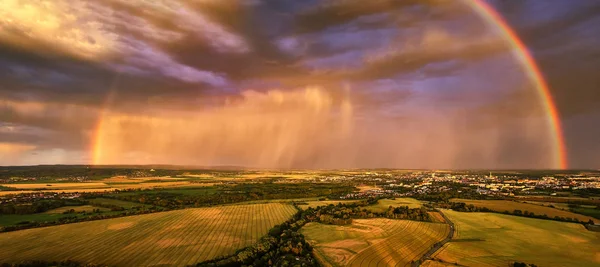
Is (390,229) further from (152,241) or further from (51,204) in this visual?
(51,204)

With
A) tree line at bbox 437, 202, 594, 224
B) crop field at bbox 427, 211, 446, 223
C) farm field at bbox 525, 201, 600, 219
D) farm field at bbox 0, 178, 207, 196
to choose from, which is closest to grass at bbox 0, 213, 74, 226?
farm field at bbox 0, 178, 207, 196

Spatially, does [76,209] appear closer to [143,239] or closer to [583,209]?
[143,239]

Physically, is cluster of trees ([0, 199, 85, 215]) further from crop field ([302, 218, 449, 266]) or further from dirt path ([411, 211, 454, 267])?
dirt path ([411, 211, 454, 267])

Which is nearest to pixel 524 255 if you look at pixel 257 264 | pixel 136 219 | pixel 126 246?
pixel 257 264

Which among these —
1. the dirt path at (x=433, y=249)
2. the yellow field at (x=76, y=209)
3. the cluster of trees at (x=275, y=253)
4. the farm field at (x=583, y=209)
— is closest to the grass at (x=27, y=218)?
the yellow field at (x=76, y=209)

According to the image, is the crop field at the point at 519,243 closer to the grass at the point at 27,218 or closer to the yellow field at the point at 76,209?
the grass at the point at 27,218

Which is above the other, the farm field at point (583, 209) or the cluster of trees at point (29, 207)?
the cluster of trees at point (29, 207)
